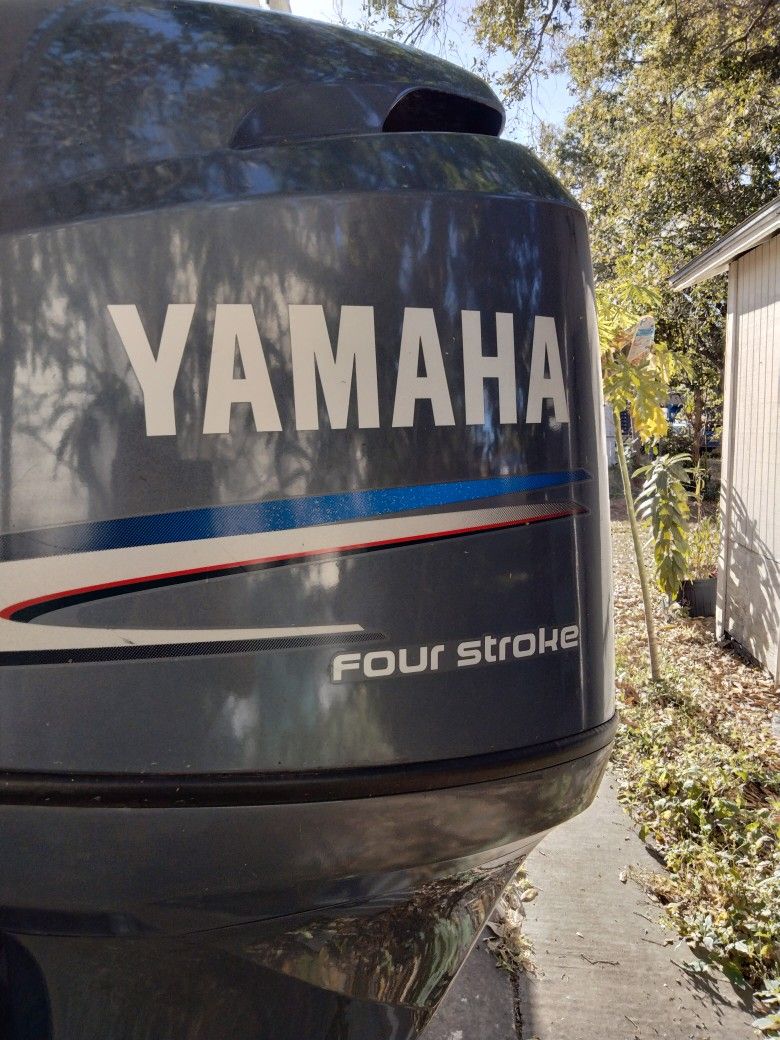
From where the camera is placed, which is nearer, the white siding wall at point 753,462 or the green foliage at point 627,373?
the green foliage at point 627,373

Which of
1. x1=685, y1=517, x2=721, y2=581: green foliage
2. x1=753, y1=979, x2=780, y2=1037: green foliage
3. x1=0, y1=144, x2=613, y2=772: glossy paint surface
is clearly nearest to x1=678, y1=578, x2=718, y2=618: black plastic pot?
x1=685, y1=517, x2=721, y2=581: green foliage

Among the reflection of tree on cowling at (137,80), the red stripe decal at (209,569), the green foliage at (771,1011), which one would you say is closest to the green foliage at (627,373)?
the green foliage at (771,1011)

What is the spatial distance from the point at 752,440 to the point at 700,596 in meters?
1.50

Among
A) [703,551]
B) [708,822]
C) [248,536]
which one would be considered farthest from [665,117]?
[248,536]

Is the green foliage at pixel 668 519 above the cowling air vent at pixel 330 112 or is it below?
below

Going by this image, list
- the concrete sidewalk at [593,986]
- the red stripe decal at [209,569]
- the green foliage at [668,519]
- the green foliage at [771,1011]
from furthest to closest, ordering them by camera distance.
Answer: the green foliage at [668,519]
the concrete sidewalk at [593,986]
the green foliage at [771,1011]
the red stripe decal at [209,569]

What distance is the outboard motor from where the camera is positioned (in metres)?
1.02

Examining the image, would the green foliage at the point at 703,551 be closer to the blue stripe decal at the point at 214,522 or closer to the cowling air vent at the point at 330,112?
the cowling air vent at the point at 330,112

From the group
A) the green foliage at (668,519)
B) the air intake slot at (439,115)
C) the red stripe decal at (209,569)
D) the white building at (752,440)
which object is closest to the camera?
the red stripe decal at (209,569)

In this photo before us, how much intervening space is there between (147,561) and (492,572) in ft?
1.37

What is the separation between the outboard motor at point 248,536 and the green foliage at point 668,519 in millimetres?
5068

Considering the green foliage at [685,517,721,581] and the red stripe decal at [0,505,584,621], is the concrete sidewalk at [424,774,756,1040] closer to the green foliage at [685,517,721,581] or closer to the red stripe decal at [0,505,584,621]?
the red stripe decal at [0,505,584,621]

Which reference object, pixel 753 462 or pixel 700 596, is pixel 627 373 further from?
pixel 700 596

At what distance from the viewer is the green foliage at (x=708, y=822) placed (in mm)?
2570
